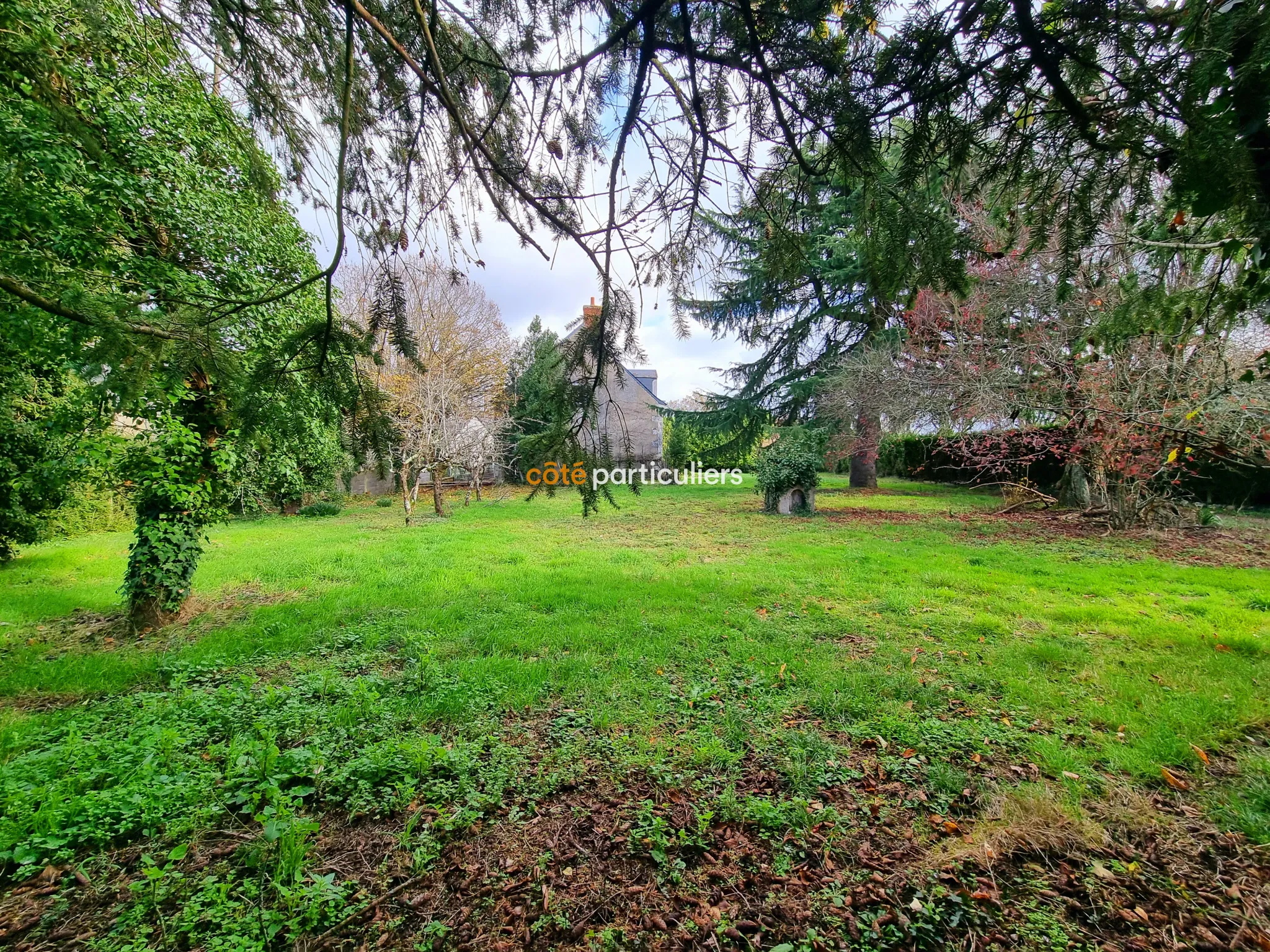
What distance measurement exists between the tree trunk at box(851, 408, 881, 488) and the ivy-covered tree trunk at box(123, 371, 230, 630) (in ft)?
32.0

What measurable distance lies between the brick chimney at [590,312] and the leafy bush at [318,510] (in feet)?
39.5

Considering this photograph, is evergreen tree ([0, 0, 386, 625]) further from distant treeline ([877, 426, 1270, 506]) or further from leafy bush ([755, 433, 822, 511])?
distant treeline ([877, 426, 1270, 506])

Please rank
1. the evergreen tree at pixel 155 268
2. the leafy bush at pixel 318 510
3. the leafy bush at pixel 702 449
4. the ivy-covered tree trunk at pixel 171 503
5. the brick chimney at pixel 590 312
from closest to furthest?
the evergreen tree at pixel 155 268
the brick chimney at pixel 590 312
the ivy-covered tree trunk at pixel 171 503
the leafy bush at pixel 318 510
the leafy bush at pixel 702 449

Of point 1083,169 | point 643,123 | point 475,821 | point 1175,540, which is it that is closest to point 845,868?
point 475,821

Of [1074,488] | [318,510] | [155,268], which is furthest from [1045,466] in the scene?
[318,510]

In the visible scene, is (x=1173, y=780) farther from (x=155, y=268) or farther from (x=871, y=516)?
(x=871, y=516)

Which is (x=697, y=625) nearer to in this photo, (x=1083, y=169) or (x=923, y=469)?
(x=1083, y=169)

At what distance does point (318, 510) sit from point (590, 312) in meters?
12.4

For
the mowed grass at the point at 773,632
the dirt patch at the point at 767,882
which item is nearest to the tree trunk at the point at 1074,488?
the mowed grass at the point at 773,632

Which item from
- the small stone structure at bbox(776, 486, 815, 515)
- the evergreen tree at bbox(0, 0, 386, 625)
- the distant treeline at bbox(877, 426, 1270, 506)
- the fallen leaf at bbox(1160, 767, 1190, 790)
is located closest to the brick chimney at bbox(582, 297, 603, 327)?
the evergreen tree at bbox(0, 0, 386, 625)

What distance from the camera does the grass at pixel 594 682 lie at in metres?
2.01

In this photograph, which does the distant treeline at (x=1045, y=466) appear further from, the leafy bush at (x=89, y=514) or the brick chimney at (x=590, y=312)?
the leafy bush at (x=89, y=514)

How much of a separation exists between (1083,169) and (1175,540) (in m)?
7.39

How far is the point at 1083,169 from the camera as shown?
6.46ft
